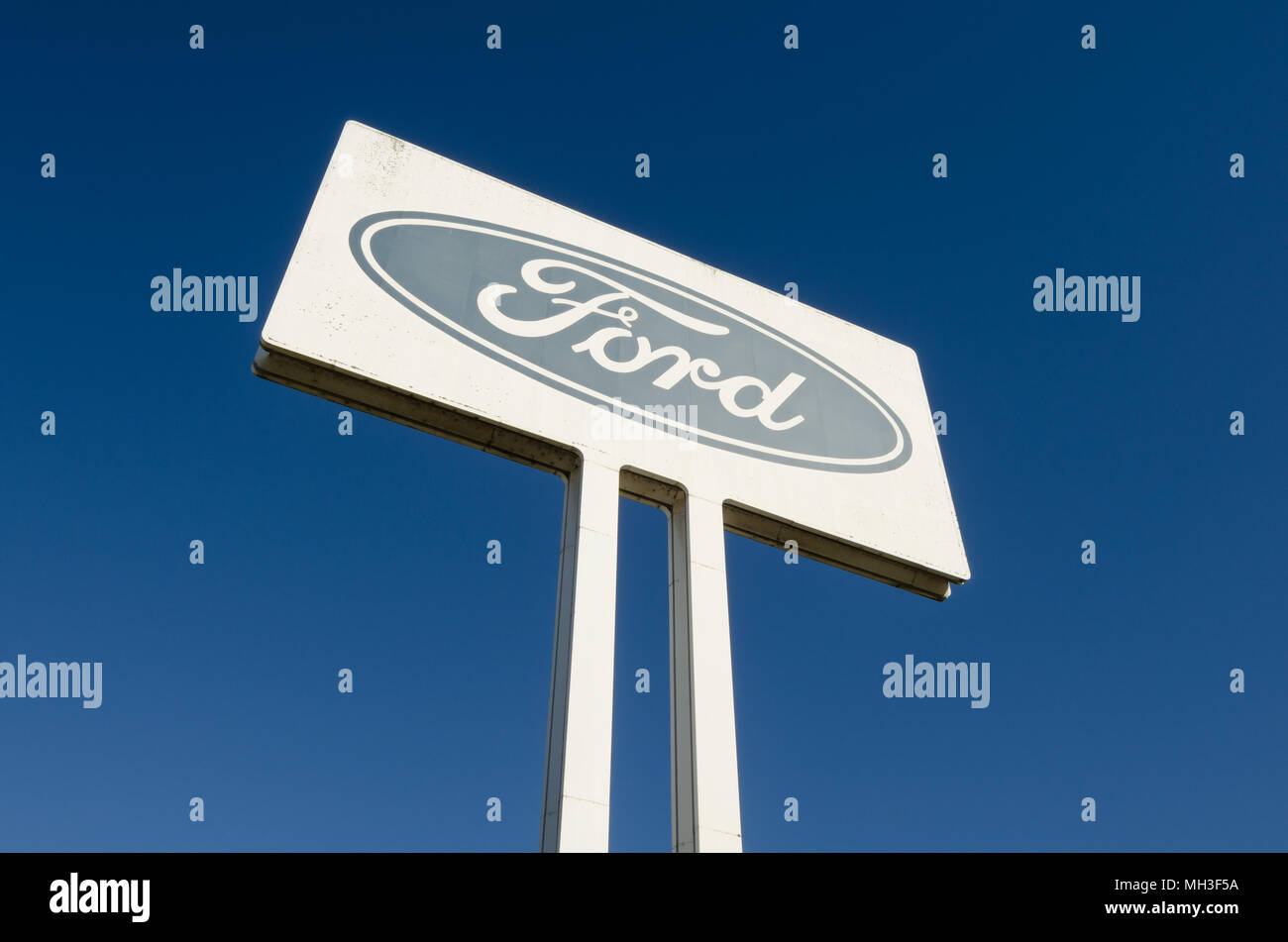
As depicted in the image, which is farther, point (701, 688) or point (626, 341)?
point (626, 341)

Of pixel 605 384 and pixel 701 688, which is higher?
pixel 605 384

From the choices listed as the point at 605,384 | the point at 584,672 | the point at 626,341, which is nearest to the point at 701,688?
the point at 584,672

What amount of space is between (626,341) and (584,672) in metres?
3.65

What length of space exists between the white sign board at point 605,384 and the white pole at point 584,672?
22 millimetres

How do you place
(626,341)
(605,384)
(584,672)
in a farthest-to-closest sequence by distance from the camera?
(626,341), (605,384), (584,672)

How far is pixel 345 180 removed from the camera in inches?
364

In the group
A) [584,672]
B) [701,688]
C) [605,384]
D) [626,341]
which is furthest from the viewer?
[626,341]

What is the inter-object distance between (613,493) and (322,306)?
281 cm

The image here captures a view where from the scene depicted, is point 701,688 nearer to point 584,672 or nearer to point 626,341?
point 584,672

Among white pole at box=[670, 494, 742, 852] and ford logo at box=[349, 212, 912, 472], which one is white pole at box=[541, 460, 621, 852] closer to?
white pole at box=[670, 494, 742, 852]

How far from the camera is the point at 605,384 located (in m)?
9.23

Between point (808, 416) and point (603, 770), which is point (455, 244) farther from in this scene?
point (603, 770)
